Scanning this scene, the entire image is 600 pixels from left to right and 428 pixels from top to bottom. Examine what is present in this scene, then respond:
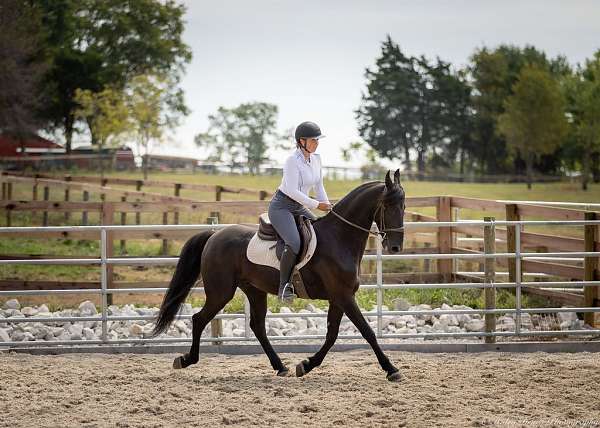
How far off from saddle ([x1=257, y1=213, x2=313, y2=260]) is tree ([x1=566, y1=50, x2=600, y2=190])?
3509 centimetres

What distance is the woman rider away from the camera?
23.7 feet

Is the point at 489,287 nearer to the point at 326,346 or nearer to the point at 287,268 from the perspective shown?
the point at 326,346

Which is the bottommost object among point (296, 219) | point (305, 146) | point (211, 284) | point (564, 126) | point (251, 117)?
point (211, 284)

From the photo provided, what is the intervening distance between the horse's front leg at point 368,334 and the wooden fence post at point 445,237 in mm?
5890

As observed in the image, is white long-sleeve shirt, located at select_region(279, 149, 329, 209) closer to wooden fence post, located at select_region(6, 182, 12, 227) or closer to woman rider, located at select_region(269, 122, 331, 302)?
woman rider, located at select_region(269, 122, 331, 302)

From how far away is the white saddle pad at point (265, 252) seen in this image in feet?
24.1

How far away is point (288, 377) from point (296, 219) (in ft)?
4.57

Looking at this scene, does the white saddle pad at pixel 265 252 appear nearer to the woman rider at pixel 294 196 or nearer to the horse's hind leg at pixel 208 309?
the woman rider at pixel 294 196

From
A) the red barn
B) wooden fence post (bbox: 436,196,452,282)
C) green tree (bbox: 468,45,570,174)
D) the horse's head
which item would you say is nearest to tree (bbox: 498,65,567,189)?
green tree (bbox: 468,45,570,174)

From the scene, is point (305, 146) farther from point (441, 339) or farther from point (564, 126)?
point (564, 126)

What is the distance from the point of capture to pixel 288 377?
7.54 metres

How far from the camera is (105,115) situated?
41.1 m

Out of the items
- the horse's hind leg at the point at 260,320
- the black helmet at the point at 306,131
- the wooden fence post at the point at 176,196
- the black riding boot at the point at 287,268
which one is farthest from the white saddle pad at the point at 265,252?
the wooden fence post at the point at 176,196

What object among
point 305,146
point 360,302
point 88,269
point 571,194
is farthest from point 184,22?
point 305,146
